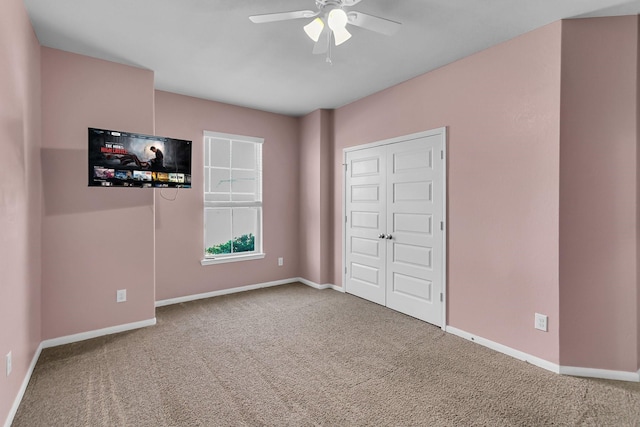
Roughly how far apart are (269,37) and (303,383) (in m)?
2.80

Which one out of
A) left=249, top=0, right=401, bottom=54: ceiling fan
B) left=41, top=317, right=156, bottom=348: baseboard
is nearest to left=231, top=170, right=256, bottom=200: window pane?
left=41, top=317, right=156, bottom=348: baseboard

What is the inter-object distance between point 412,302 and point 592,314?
1.61 metres

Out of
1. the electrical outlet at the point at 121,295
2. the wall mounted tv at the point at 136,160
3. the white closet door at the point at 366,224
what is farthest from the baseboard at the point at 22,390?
the white closet door at the point at 366,224

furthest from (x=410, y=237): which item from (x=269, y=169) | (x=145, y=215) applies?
(x=145, y=215)

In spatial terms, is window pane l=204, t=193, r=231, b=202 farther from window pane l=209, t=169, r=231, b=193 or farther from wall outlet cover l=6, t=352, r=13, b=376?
wall outlet cover l=6, t=352, r=13, b=376

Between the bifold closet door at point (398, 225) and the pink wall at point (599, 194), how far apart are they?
3.55ft

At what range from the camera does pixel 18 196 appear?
2.14m

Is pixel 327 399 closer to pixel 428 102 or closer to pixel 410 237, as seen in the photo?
pixel 410 237

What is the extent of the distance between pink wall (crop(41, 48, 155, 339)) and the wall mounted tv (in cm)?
23

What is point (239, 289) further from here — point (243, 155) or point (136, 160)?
point (136, 160)

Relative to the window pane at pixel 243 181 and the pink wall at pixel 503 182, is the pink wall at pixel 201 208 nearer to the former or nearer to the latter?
the window pane at pixel 243 181

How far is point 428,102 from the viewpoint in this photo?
3.44 metres

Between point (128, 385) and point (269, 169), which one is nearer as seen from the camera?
point (128, 385)

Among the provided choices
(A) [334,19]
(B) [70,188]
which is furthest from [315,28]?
(B) [70,188]
